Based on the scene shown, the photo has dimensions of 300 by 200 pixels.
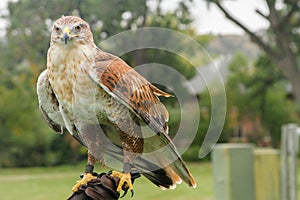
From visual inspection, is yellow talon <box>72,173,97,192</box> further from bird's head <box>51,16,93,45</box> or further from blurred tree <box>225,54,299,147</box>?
blurred tree <box>225,54,299,147</box>

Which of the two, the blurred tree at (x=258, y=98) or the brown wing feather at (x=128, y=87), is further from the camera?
the blurred tree at (x=258, y=98)

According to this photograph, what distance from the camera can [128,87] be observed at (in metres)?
1.58

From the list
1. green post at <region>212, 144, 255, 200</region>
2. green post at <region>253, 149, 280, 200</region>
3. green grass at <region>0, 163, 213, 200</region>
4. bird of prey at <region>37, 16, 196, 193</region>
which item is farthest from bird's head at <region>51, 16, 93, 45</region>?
green grass at <region>0, 163, 213, 200</region>

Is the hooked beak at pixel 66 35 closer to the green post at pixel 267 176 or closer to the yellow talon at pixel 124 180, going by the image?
the yellow talon at pixel 124 180

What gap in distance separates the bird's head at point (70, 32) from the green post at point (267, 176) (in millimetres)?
4656

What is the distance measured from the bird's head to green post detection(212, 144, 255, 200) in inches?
168

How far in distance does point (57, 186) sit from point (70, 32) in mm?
12200

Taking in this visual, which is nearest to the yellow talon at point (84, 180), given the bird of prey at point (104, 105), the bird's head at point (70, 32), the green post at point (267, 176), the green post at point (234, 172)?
the bird of prey at point (104, 105)

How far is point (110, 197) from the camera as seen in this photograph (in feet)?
5.08

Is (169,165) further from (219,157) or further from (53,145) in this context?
(53,145)

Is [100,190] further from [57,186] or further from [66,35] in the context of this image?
[57,186]

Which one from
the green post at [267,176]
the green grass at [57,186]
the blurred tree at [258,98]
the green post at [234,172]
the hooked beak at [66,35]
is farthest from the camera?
the blurred tree at [258,98]

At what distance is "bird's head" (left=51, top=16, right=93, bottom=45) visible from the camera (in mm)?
1499

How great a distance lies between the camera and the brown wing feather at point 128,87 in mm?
1534
